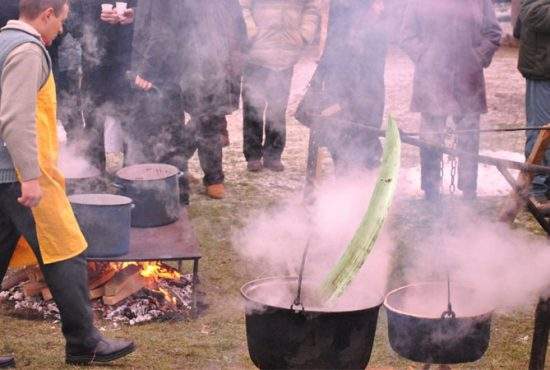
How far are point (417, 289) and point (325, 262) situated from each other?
0.84m

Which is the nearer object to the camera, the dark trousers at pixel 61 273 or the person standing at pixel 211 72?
the dark trousers at pixel 61 273

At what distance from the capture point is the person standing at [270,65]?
8328 mm

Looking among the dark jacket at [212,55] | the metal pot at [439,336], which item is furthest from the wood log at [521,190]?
the dark jacket at [212,55]

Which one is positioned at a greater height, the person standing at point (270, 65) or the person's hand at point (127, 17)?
the person's hand at point (127, 17)

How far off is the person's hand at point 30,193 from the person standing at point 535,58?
14.7 ft

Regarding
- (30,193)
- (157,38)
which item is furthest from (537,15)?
(30,193)

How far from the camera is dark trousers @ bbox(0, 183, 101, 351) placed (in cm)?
446

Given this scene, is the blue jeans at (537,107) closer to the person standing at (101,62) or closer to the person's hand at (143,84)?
the person's hand at (143,84)

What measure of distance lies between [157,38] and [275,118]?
194 centimetres

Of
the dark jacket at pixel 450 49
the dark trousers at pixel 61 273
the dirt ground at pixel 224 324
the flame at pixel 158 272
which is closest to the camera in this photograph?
the dark trousers at pixel 61 273

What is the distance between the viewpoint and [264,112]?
363 inches

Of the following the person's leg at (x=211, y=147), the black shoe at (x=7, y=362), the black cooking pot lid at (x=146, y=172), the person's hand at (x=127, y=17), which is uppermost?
the person's hand at (x=127, y=17)

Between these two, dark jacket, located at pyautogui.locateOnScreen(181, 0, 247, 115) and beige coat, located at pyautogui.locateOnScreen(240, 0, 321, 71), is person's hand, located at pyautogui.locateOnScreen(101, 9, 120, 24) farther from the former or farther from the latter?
beige coat, located at pyautogui.locateOnScreen(240, 0, 321, 71)

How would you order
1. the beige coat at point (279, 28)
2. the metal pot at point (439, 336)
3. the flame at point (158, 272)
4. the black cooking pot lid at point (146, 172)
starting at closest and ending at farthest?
the metal pot at point (439, 336) → the flame at point (158, 272) → the black cooking pot lid at point (146, 172) → the beige coat at point (279, 28)
